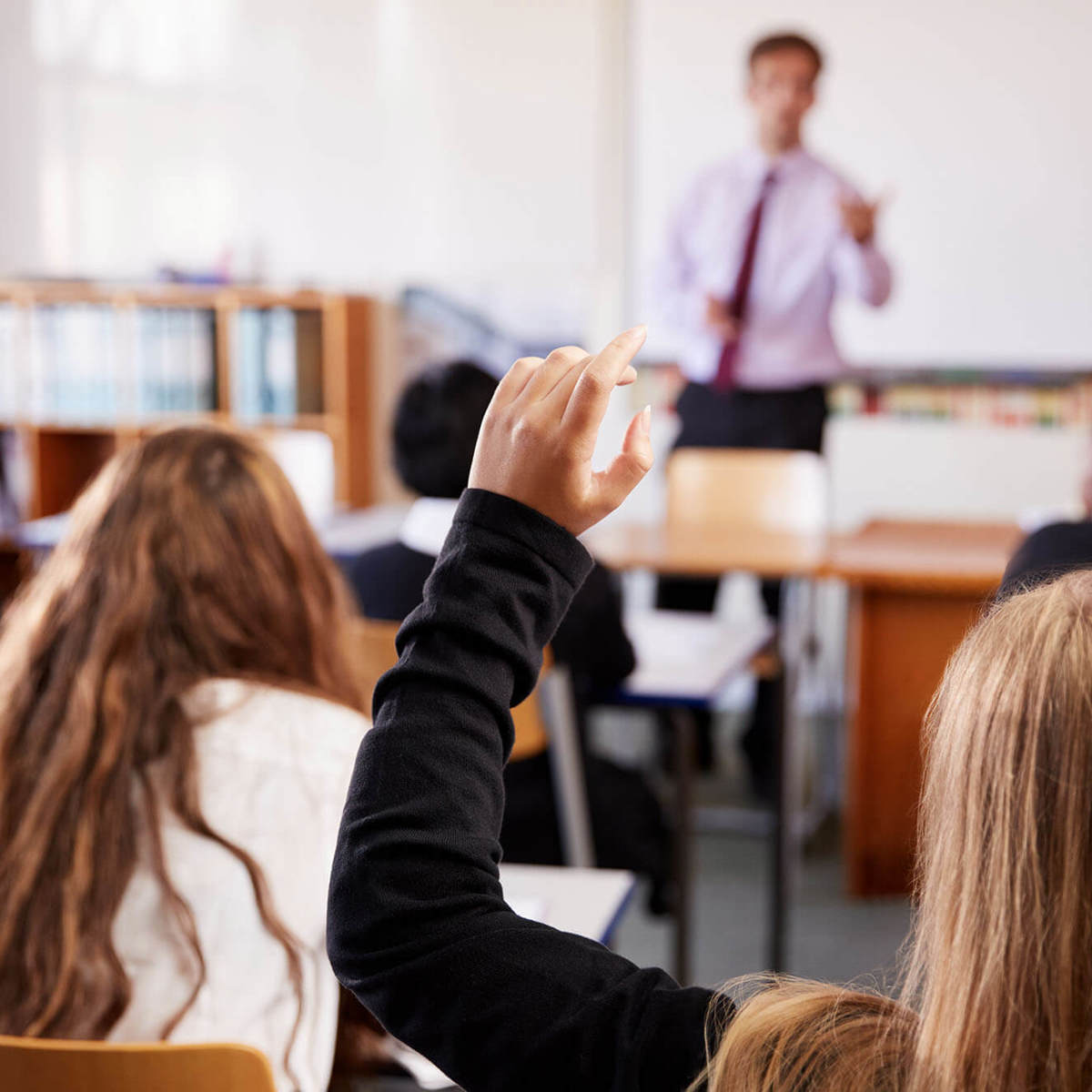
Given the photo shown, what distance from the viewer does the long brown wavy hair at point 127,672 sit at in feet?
3.74

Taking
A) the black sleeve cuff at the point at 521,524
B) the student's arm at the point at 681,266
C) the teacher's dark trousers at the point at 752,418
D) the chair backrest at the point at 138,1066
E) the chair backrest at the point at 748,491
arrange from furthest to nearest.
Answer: the student's arm at the point at 681,266 → the teacher's dark trousers at the point at 752,418 → the chair backrest at the point at 748,491 → the chair backrest at the point at 138,1066 → the black sleeve cuff at the point at 521,524

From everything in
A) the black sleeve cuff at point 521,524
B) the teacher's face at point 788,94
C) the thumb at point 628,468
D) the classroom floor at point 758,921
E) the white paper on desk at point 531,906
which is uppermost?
the teacher's face at point 788,94

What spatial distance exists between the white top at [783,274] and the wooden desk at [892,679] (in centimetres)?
164

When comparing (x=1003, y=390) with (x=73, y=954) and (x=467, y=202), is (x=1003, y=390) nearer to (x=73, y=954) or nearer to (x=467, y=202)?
(x=467, y=202)

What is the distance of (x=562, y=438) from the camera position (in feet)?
1.92

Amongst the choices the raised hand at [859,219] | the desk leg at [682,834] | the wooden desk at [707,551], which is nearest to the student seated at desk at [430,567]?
the desk leg at [682,834]

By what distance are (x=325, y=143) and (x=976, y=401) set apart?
8.34 ft

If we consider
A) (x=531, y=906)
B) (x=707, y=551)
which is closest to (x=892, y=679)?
(x=707, y=551)

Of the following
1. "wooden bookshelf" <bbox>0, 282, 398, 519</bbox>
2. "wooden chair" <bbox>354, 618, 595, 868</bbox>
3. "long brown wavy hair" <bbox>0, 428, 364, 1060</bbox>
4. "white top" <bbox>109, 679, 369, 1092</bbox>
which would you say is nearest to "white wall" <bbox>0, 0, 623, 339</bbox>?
"wooden bookshelf" <bbox>0, 282, 398, 519</bbox>

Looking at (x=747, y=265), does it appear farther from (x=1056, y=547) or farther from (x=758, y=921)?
(x=1056, y=547)

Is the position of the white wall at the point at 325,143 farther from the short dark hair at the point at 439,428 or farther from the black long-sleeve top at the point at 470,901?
the black long-sleeve top at the point at 470,901

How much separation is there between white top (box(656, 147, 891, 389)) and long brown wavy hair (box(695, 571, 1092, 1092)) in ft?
13.5

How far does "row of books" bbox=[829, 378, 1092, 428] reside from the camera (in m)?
4.65

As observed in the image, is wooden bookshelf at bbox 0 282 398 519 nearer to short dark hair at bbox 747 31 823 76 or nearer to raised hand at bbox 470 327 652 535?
short dark hair at bbox 747 31 823 76
